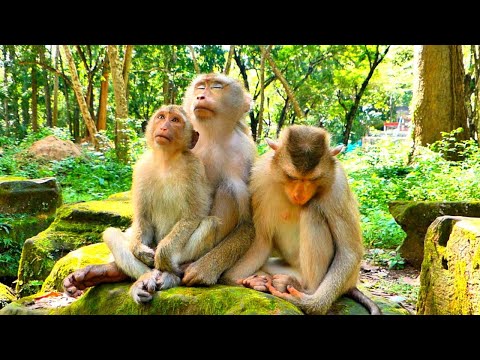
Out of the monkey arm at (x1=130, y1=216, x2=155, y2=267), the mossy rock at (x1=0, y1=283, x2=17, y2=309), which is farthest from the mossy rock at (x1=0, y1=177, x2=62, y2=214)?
the monkey arm at (x1=130, y1=216, x2=155, y2=267)

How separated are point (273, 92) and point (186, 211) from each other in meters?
22.5

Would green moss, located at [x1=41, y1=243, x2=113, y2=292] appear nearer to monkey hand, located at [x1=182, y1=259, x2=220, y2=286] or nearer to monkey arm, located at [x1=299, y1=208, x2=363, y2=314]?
monkey hand, located at [x1=182, y1=259, x2=220, y2=286]

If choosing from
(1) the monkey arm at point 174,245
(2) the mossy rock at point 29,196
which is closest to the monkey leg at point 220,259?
(1) the monkey arm at point 174,245

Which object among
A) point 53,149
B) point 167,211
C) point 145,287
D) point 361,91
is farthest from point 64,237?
point 361,91

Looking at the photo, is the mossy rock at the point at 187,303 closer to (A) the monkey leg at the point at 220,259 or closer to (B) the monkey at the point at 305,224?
(A) the monkey leg at the point at 220,259

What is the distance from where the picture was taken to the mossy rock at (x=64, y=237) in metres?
6.23

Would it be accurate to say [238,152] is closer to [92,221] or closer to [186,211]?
[186,211]

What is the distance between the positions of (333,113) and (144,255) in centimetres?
2040

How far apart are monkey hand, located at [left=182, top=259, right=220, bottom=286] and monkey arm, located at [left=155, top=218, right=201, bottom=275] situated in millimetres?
93

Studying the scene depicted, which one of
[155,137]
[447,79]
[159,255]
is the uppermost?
[447,79]

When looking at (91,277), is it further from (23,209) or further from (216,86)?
(23,209)

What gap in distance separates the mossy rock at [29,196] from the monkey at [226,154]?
553 centimetres
